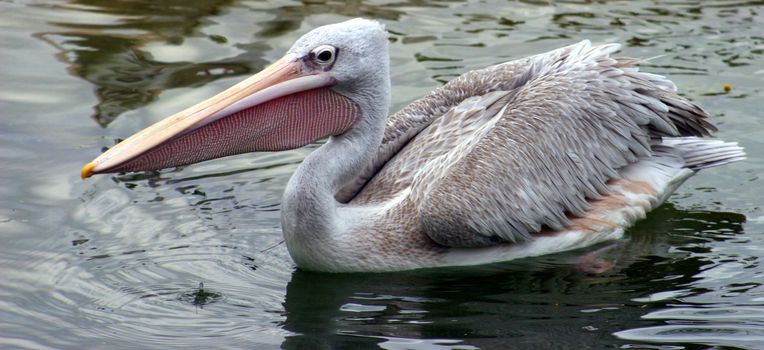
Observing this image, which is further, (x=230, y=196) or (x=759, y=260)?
(x=230, y=196)

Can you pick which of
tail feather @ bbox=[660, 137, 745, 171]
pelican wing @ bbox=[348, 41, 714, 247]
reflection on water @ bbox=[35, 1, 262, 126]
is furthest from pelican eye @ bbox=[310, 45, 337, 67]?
reflection on water @ bbox=[35, 1, 262, 126]

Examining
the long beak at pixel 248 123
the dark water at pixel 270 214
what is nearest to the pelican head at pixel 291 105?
the long beak at pixel 248 123

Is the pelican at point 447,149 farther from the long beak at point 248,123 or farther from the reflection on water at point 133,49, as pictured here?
the reflection on water at point 133,49

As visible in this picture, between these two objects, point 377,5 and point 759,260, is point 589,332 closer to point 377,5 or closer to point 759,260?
point 759,260

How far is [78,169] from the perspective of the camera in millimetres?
7375

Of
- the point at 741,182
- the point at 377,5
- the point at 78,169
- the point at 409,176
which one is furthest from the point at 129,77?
the point at 741,182

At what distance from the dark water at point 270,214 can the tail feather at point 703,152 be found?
9.2 inches

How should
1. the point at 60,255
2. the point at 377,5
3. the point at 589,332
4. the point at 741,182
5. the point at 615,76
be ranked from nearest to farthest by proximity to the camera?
the point at 589,332 → the point at 60,255 → the point at 615,76 → the point at 741,182 → the point at 377,5

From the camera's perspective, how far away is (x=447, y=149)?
6742 millimetres

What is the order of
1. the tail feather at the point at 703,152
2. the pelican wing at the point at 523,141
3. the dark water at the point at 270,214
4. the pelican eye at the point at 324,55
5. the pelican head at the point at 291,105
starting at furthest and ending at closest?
the tail feather at the point at 703,152 < the pelican wing at the point at 523,141 < the pelican eye at the point at 324,55 < the pelican head at the point at 291,105 < the dark water at the point at 270,214

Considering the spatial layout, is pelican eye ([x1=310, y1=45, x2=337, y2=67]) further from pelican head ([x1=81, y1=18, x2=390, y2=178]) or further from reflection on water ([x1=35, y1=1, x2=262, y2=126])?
reflection on water ([x1=35, y1=1, x2=262, y2=126])

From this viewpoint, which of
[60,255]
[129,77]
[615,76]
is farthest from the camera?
[129,77]

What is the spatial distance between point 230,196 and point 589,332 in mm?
2397

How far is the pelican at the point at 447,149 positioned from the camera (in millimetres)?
6004
